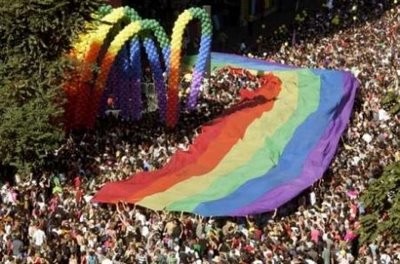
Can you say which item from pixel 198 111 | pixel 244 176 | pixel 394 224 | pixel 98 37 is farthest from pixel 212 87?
pixel 394 224

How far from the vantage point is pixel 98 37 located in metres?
27.0

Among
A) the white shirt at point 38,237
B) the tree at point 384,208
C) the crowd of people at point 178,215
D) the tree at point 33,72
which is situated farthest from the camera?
the tree at point 33,72

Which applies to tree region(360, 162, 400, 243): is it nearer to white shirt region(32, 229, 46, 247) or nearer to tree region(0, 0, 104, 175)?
white shirt region(32, 229, 46, 247)

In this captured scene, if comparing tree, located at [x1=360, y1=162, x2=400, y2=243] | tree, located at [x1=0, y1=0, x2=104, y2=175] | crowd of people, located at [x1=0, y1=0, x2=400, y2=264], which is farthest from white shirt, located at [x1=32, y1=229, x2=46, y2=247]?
tree, located at [x1=360, y1=162, x2=400, y2=243]

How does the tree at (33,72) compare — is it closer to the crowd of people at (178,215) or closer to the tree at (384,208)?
the crowd of people at (178,215)

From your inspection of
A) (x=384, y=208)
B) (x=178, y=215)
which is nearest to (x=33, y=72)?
(x=178, y=215)

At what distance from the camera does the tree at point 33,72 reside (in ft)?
78.2

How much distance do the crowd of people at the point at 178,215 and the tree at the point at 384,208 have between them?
883mm

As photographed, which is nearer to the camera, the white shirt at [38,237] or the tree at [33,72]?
the white shirt at [38,237]

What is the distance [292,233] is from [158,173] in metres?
4.87

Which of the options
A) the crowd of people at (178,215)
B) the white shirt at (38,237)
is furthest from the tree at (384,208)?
the white shirt at (38,237)

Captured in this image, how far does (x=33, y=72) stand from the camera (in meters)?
24.7

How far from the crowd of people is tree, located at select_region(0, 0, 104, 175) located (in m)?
0.84

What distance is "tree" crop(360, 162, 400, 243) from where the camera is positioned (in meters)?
13.5
